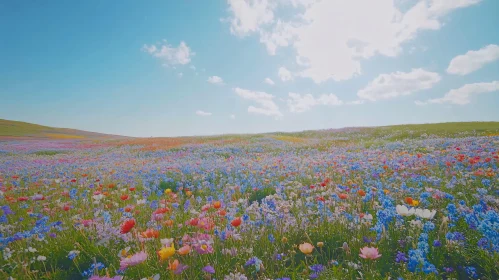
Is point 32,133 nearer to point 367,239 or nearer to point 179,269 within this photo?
point 179,269

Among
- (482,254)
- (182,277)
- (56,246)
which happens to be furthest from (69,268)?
(482,254)

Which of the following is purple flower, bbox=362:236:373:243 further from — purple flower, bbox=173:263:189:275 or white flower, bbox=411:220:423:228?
purple flower, bbox=173:263:189:275

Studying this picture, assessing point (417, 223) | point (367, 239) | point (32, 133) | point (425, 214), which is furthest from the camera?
point (32, 133)

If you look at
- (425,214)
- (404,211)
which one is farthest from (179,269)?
(425,214)

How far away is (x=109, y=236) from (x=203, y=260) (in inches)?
56.6

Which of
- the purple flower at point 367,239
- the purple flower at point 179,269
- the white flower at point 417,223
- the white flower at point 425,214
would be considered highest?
the white flower at point 425,214

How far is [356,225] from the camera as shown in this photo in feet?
11.0

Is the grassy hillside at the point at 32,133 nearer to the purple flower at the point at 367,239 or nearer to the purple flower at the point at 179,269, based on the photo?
the purple flower at the point at 179,269

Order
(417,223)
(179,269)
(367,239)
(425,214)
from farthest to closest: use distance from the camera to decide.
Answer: (367,239), (417,223), (425,214), (179,269)

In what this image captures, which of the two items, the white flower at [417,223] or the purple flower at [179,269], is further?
the white flower at [417,223]

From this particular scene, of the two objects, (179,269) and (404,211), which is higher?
(404,211)

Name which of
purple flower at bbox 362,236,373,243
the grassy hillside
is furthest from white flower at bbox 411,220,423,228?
the grassy hillside

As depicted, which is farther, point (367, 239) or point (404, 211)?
point (367, 239)

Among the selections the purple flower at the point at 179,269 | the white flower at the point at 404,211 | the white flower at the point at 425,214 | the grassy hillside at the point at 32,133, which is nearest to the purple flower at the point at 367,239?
the white flower at the point at 404,211
